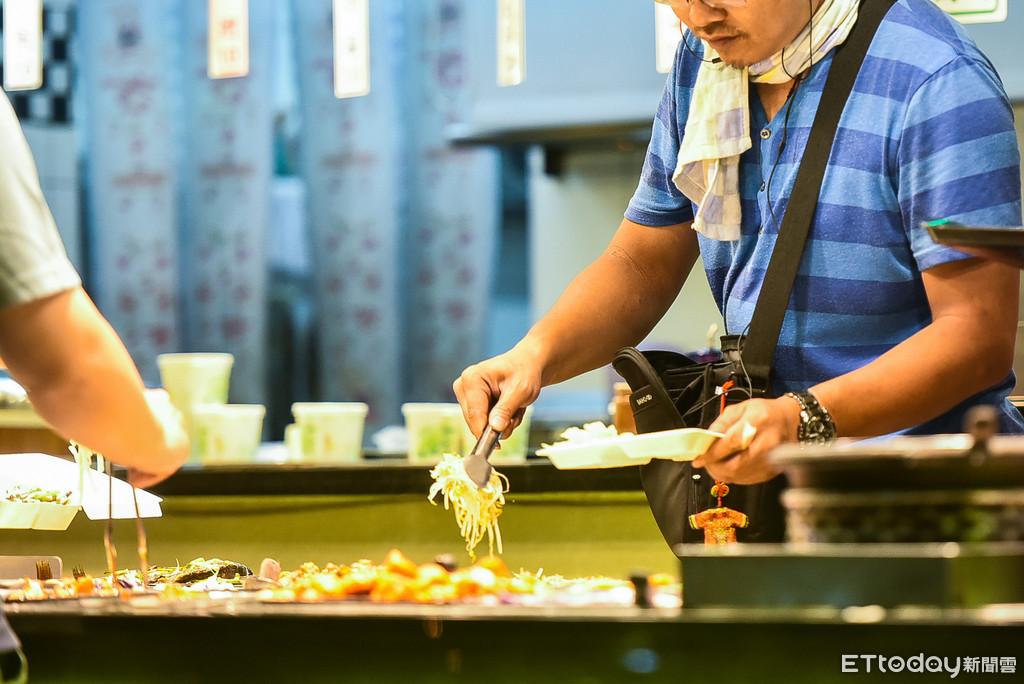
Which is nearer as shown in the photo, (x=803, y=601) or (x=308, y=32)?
(x=803, y=601)

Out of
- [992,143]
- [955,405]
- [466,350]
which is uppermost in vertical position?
[992,143]

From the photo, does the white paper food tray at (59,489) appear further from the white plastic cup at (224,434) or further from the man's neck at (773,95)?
the man's neck at (773,95)

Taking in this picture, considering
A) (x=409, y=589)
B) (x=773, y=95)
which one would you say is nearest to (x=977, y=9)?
(x=773, y=95)

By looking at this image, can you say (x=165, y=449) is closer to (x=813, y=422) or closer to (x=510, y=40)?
(x=813, y=422)

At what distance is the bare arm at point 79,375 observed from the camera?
1.12 meters

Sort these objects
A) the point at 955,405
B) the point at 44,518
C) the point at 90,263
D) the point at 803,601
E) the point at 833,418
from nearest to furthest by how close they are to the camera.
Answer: the point at 803,601 → the point at 833,418 → the point at 955,405 → the point at 44,518 → the point at 90,263

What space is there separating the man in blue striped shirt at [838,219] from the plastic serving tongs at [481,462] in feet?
0.20

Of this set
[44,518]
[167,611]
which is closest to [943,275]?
[167,611]

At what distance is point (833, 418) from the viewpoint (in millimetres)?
1575

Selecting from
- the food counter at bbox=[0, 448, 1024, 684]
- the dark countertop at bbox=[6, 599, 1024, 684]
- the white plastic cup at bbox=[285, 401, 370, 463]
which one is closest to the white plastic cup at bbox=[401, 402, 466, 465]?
the white plastic cup at bbox=[285, 401, 370, 463]

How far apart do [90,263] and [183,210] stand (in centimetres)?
50

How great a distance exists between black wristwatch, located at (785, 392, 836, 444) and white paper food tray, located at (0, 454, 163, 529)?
43.2 inches

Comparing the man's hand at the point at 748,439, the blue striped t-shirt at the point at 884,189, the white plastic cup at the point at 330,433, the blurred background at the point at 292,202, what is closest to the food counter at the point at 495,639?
the man's hand at the point at 748,439

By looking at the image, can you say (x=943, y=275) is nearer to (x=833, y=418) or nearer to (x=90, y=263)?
(x=833, y=418)
